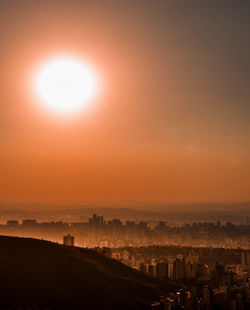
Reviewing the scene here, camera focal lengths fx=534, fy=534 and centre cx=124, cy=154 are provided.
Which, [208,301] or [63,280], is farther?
[63,280]

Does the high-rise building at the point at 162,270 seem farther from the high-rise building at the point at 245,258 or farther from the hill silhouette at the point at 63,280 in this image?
the high-rise building at the point at 245,258

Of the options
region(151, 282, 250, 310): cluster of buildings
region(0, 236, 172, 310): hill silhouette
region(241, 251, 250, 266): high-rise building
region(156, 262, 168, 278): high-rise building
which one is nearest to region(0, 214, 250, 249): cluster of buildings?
region(241, 251, 250, 266): high-rise building

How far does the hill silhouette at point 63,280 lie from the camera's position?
50.1 meters

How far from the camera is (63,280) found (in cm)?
5572

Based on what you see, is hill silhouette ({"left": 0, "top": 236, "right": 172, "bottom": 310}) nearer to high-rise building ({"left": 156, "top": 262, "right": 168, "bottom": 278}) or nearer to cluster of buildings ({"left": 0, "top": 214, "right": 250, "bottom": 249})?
high-rise building ({"left": 156, "top": 262, "right": 168, "bottom": 278})

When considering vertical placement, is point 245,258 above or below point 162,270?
above

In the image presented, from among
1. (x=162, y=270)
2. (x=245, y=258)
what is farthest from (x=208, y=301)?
(x=245, y=258)

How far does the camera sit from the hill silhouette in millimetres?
50125

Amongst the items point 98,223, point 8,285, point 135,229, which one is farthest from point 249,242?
point 8,285

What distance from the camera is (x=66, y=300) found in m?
50.2

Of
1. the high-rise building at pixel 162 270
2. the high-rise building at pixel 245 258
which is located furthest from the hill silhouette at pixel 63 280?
the high-rise building at pixel 245 258

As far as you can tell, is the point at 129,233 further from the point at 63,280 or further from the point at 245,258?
the point at 63,280

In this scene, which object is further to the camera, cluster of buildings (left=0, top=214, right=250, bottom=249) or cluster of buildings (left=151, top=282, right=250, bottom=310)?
cluster of buildings (left=0, top=214, right=250, bottom=249)

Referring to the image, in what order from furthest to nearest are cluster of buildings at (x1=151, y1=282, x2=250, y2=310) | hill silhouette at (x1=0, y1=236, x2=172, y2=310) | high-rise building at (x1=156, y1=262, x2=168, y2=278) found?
high-rise building at (x1=156, y1=262, x2=168, y2=278), hill silhouette at (x1=0, y1=236, x2=172, y2=310), cluster of buildings at (x1=151, y1=282, x2=250, y2=310)
